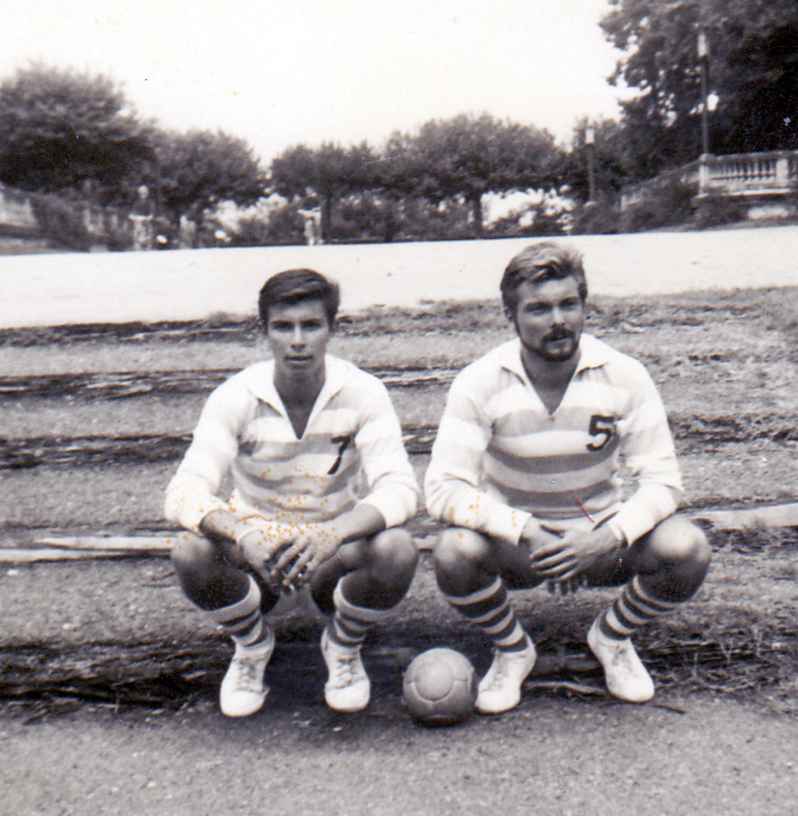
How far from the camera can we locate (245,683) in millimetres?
2955

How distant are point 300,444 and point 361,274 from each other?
16.8 feet

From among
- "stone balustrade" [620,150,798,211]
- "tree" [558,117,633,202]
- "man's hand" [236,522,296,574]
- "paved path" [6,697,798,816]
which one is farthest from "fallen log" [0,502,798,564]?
"tree" [558,117,633,202]

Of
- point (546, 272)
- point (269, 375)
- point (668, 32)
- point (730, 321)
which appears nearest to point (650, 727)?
point (546, 272)

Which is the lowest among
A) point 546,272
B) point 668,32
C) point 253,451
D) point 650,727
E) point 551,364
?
point 650,727

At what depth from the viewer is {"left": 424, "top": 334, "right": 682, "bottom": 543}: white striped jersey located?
2.96m

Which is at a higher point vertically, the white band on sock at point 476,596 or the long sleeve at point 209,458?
the long sleeve at point 209,458

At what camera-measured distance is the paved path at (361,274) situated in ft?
21.5

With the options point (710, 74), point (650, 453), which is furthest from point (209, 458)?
point (710, 74)

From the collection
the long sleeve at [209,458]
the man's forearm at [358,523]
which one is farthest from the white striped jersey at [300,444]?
the man's forearm at [358,523]

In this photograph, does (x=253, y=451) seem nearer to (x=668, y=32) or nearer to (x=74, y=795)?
(x=74, y=795)

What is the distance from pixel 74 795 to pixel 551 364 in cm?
171

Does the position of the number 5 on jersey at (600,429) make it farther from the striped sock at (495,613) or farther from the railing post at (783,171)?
the railing post at (783,171)

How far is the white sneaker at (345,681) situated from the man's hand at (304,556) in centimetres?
34

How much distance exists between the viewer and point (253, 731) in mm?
2834
